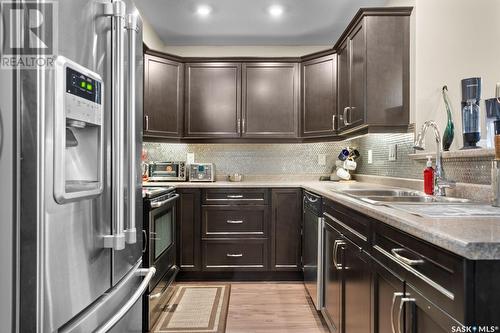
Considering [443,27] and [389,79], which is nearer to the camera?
[443,27]

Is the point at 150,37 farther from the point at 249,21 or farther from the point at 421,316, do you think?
the point at 421,316

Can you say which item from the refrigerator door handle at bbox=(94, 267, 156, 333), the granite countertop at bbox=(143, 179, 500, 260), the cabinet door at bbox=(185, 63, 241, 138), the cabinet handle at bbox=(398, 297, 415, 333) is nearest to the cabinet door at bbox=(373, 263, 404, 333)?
the cabinet handle at bbox=(398, 297, 415, 333)

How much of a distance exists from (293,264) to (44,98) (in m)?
2.84

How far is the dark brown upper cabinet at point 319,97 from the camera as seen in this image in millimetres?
3312

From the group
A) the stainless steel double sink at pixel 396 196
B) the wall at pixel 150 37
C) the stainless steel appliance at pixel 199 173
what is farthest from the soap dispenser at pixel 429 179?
the wall at pixel 150 37

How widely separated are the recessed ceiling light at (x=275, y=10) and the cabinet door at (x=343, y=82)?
0.65 meters

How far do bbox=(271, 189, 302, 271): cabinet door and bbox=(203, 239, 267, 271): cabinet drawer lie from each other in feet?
0.41

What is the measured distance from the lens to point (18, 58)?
709mm

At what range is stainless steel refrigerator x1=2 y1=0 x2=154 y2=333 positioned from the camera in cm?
72

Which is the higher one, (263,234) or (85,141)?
(85,141)

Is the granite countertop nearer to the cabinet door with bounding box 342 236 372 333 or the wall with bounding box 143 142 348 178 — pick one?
the cabinet door with bounding box 342 236 372 333

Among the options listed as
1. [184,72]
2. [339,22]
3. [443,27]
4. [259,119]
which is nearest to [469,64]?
[443,27]

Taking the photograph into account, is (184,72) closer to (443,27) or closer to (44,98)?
(443,27)

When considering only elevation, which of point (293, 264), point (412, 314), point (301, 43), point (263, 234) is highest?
point (301, 43)
